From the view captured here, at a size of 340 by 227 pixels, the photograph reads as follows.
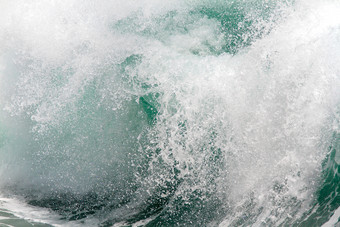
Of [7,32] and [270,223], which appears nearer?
[270,223]

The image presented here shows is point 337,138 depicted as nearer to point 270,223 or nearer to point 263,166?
point 263,166

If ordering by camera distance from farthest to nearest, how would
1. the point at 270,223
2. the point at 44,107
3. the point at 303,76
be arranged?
the point at 44,107
the point at 303,76
the point at 270,223

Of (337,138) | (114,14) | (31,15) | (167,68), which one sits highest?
(31,15)

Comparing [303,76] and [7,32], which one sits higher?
[7,32]

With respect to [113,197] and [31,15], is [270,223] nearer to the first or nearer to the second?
[113,197]

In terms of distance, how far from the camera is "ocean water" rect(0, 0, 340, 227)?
3010 millimetres

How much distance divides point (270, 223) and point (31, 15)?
3.87m

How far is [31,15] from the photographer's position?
3.37 m

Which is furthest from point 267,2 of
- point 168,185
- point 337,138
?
point 168,185

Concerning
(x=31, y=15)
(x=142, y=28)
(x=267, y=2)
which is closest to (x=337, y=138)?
(x=267, y=2)

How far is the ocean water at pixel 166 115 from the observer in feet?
9.87

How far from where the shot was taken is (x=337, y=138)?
124 inches

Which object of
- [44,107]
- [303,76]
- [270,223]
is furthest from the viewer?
[44,107]

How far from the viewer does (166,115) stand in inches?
124
